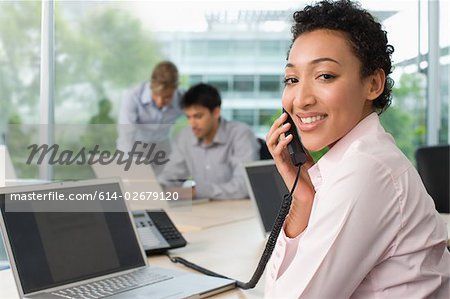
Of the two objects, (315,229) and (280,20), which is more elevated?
(280,20)

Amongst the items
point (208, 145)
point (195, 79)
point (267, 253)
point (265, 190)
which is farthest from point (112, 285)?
point (195, 79)

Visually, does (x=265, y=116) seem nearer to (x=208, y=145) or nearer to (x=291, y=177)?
(x=208, y=145)

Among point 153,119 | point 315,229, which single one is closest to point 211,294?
point 315,229

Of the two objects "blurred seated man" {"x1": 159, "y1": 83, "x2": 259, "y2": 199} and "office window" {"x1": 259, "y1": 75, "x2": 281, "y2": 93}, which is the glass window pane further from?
"blurred seated man" {"x1": 159, "y1": 83, "x2": 259, "y2": 199}

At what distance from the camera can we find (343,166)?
44.4 inches

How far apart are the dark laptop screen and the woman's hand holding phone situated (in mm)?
721

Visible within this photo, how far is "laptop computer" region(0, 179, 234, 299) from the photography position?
55.5 inches

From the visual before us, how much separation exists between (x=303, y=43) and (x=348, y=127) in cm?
22

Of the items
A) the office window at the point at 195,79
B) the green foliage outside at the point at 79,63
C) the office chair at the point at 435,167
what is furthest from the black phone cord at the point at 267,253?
the office window at the point at 195,79

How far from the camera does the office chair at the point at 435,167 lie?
3.12 m

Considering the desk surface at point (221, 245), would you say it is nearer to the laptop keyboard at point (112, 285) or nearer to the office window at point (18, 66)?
the laptop keyboard at point (112, 285)

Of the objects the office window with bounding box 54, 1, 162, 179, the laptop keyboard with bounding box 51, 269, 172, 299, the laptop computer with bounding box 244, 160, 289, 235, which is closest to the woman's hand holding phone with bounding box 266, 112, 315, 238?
the laptop keyboard with bounding box 51, 269, 172, 299

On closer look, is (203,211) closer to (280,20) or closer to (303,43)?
(303,43)

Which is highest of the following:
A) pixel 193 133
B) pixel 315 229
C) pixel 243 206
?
pixel 315 229
